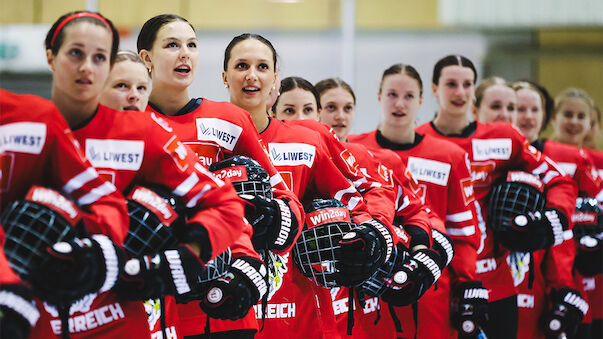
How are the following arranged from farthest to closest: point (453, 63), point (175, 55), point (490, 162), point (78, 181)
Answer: point (453, 63) → point (490, 162) → point (175, 55) → point (78, 181)

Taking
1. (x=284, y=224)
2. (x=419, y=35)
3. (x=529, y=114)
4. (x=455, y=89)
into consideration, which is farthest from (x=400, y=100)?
(x=419, y=35)

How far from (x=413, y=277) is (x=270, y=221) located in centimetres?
102

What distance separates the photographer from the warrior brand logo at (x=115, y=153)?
2.26 meters

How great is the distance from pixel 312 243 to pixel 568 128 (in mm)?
3588

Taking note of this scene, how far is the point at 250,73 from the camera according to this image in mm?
3242

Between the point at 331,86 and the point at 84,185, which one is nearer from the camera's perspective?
the point at 84,185

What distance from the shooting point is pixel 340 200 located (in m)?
3.41

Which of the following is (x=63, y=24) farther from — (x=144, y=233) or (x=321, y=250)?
(x=321, y=250)

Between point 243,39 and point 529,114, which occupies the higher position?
point 243,39

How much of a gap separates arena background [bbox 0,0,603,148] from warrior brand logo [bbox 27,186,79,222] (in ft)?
14.5

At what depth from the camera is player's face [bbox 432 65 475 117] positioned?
4.62 m

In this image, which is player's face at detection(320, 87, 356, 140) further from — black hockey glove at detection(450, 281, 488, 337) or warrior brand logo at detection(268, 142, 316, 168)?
black hockey glove at detection(450, 281, 488, 337)

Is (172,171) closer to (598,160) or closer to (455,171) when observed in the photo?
(455,171)

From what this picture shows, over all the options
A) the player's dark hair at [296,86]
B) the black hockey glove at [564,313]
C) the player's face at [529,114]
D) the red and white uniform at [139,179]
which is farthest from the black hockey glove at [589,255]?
the red and white uniform at [139,179]
